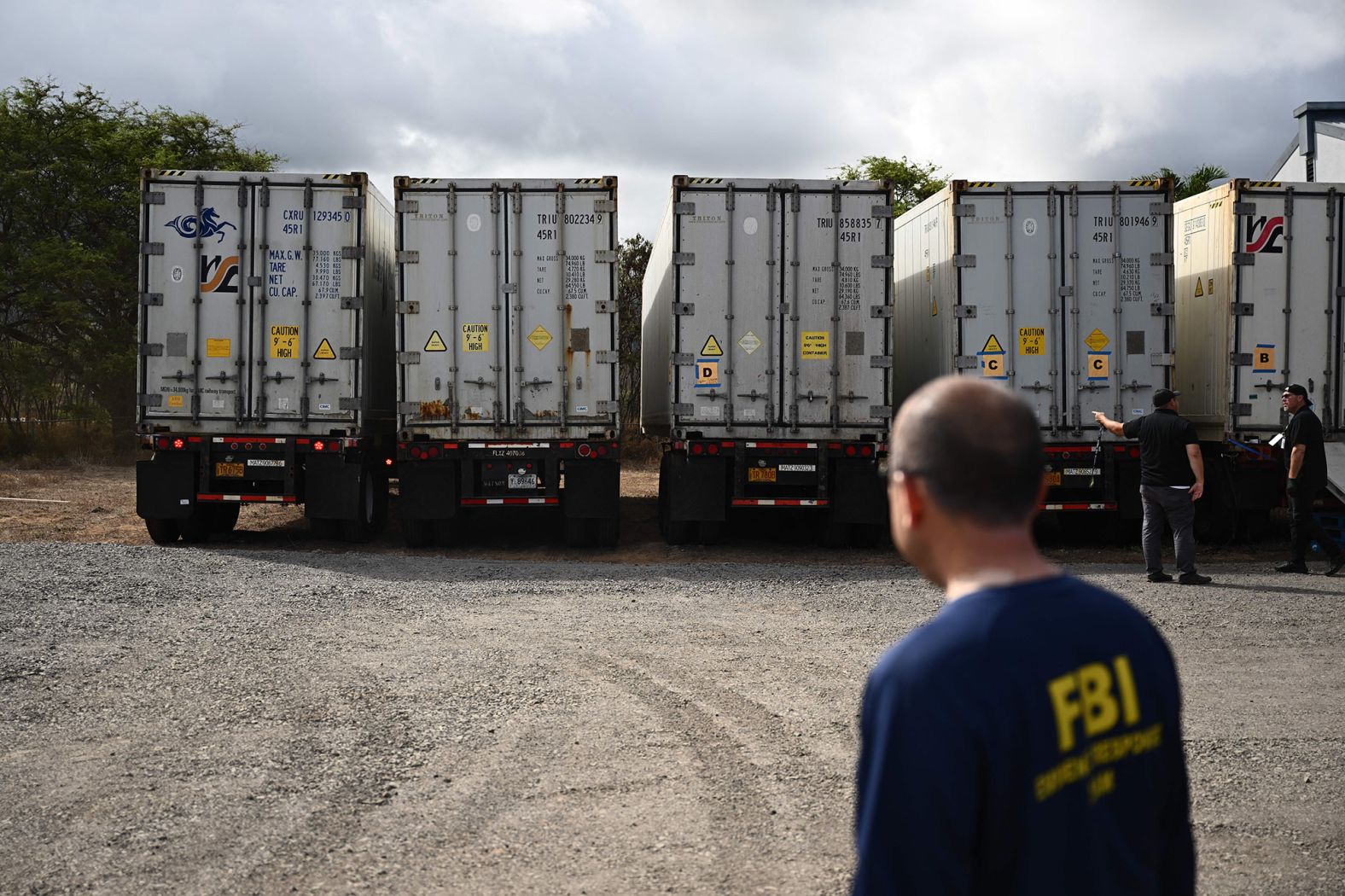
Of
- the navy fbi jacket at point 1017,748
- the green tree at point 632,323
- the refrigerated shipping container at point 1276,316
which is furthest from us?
the green tree at point 632,323

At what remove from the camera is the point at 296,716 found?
19.9 ft

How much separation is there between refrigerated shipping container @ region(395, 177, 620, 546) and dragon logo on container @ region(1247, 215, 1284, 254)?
738 cm

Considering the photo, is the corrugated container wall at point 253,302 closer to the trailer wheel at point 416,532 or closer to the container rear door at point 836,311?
the trailer wheel at point 416,532

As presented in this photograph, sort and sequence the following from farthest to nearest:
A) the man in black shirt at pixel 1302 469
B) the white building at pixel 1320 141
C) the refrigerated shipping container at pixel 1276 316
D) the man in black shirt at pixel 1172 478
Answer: the white building at pixel 1320 141
the refrigerated shipping container at pixel 1276 316
the man in black shirt at pixel 1302 469
the man in black shirt at pixel 1172 478

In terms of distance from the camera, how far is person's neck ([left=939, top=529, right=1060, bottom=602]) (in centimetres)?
169

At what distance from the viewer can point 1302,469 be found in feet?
38.5

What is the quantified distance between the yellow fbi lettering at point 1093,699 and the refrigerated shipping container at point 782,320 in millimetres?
12065

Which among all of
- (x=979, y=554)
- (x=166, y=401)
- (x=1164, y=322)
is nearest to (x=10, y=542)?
(x=166, y=401)

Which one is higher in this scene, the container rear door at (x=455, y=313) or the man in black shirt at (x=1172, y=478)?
the container rear door at (x=455, y=313)

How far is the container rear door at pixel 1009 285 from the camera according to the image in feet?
45.6

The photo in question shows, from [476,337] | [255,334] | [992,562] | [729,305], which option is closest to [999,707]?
[992,562]

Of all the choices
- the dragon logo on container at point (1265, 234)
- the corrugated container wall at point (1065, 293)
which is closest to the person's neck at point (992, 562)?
the corrugated container wall at point (1065, 293)

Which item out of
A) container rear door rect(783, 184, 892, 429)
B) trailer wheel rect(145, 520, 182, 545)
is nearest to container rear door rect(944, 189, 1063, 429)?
container rear door rect(783, 184, 892, 429)

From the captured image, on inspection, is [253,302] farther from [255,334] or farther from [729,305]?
[729,305]
